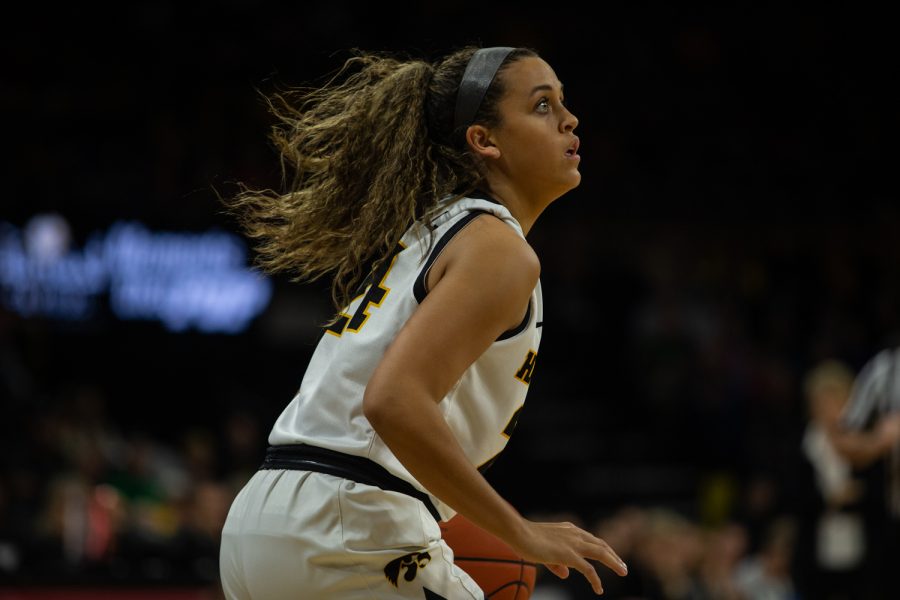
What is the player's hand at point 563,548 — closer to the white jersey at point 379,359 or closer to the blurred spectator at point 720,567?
the white jersey at point 379,359

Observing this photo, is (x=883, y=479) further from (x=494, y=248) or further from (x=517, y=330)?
(x=494, y=248)

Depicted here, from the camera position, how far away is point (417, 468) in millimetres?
2328

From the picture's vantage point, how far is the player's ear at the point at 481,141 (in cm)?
278

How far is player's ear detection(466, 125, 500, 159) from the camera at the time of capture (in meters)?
2.78

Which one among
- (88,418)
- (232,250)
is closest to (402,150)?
(88,418)

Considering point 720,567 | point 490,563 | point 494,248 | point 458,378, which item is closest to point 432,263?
point 494,248

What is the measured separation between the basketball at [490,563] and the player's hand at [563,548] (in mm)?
297

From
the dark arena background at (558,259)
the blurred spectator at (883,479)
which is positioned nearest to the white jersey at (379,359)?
the blurred spectator at (883,479)

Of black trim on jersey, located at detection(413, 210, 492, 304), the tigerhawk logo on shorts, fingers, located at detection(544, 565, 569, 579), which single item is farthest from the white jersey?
fingers, located at detection(544, 565, 569, 579)

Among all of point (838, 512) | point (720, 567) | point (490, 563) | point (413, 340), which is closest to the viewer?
point (413, 340)

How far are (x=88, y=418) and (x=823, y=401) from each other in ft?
19.3

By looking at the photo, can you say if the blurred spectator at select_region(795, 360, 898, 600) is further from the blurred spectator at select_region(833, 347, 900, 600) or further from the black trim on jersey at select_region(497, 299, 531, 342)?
the black trim on jersey at select_region(497, 299, 531, 342)

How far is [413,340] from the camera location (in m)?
2.34

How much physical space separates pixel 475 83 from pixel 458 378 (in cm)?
71
